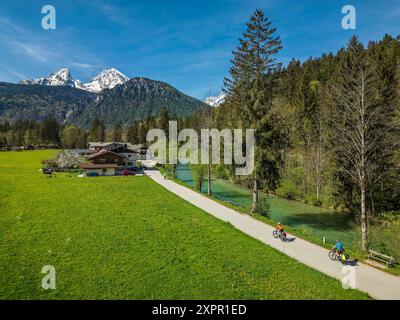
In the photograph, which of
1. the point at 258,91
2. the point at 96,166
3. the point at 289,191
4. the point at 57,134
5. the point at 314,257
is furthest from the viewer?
the point at 57,134

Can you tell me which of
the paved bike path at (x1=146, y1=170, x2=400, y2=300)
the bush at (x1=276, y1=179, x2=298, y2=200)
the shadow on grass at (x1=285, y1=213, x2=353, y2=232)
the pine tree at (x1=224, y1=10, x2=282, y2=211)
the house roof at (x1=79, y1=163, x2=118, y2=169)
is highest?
the pine tree at (x1=224, y1=10, x2=282, y2=211)

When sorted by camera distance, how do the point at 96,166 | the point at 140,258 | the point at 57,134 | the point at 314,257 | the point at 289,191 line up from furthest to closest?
Result: the point at 57,134, the point at 96,166, the point at 289,191, the point at 314,257, the point at 140,258

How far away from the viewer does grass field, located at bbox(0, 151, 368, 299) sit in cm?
1298

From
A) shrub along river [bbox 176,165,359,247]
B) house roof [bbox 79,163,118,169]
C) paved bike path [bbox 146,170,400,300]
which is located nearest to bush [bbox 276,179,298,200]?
shrub along river [bbox 176,165,359,247]

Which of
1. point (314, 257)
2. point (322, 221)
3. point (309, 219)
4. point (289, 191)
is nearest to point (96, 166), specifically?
point (289, 191)

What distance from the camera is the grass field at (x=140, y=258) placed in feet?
42.6

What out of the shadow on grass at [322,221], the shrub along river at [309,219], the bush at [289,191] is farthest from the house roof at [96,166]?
the shadow on grass at [322,221]

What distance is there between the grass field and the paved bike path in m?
0.88

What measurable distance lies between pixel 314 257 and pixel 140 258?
10.9 m

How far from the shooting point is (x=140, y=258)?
1647cm

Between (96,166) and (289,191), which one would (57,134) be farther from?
(289,191)

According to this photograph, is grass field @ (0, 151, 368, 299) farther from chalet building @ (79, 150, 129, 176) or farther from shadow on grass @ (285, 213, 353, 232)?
chalet building @ (79, 150, 129, 176)

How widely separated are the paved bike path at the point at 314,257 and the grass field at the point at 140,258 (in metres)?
0.88
